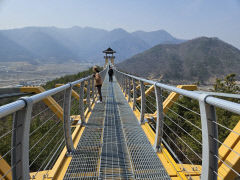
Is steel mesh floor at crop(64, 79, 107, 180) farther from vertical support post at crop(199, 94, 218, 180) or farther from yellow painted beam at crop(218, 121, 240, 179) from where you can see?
yellow painted beam at crop(218, 121, 240, 179)

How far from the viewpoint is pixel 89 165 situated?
2516mm

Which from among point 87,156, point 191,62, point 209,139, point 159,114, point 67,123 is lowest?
point 87,156

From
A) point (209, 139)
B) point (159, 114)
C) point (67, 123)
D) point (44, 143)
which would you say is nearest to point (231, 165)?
point (209, 139)

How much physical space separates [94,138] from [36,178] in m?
1.35

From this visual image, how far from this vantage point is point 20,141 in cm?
147

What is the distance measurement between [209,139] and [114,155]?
1.68 meters

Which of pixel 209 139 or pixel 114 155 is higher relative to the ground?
pixel 209 139

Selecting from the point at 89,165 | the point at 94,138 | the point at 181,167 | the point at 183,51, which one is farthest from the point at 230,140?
the point at 183,51

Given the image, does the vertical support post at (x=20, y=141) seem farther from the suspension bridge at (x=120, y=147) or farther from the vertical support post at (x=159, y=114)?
the vertical support post at (x=159, y=114)

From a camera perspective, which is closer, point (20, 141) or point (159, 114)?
point (20, 141)

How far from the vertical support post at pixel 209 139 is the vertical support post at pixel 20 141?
4.88 ft

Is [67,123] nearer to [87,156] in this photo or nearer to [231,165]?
[87,156]

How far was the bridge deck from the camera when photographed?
2.32m

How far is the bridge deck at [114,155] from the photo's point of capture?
232cm
